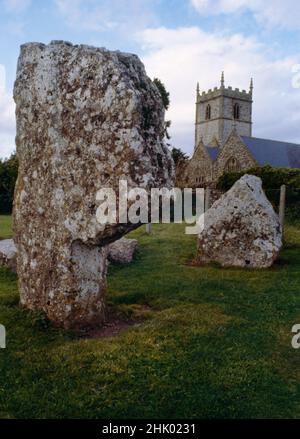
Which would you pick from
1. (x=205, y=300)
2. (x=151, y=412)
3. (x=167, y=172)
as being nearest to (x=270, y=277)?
(x=205, y=300)

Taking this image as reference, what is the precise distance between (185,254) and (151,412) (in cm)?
780

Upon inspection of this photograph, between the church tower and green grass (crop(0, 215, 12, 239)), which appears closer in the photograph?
green grass (crop(0, 215, 12, 239))

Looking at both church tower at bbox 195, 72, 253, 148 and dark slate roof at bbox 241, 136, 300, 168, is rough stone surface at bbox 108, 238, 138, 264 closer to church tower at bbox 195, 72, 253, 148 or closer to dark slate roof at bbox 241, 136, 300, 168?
dark slate roof at bbox 241, 136, 300, 168

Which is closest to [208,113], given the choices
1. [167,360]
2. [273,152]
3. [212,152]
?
[212,152]

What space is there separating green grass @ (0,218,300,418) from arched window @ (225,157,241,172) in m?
29.8

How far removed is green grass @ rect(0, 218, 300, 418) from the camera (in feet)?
14.9

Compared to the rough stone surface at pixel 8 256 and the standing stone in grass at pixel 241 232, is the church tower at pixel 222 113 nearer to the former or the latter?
the standing stone in grass at pixel 241 232

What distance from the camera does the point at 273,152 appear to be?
125 ft

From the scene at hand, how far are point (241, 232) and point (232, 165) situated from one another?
28306 millimetres

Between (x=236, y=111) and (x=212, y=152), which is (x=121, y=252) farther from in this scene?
(x=236, y=111)

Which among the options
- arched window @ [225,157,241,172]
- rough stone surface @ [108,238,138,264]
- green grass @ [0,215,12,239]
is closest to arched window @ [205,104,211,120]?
arched window @ [225,157,241,172]

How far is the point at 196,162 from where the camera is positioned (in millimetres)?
46562

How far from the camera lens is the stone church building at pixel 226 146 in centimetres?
3722
